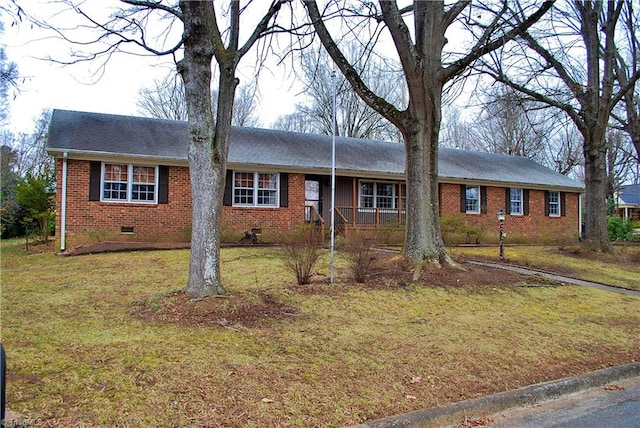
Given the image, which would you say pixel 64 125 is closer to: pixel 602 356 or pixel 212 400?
pixel 212 400

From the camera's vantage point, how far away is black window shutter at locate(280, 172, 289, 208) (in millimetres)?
16844

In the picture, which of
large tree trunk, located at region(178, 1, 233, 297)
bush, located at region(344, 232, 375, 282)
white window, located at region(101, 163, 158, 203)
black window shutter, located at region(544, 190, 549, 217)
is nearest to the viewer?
large tree trunk, located at region(178, 1, 233, 297)

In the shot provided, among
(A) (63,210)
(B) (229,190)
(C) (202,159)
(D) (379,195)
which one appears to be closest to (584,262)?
(D) (379,195)

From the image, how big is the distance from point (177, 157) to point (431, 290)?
10017mm

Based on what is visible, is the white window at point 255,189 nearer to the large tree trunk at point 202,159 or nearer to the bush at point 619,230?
the large tree trunk at point 202,159

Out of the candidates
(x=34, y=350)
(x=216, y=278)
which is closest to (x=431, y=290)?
(x=216, y=278)

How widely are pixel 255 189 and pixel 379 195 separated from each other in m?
5.93

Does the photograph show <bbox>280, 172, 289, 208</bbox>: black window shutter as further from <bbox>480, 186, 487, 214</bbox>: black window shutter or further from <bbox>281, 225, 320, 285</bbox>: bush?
<bbox>480, 186, 487, 214</bbox>: black window shutter

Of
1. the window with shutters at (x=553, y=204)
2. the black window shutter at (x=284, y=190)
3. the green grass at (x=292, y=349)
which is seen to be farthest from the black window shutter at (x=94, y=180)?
the window with shutters at (x=553, y=204)

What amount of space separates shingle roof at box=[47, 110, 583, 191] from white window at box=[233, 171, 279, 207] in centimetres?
60

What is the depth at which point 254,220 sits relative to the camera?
16375 mm

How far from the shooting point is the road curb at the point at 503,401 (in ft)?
11.5

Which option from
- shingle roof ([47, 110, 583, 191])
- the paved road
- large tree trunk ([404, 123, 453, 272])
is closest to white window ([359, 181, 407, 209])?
shingle roof ([47, 110, 583, 191])

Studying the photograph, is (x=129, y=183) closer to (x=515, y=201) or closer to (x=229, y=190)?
(x=229, y=190)
